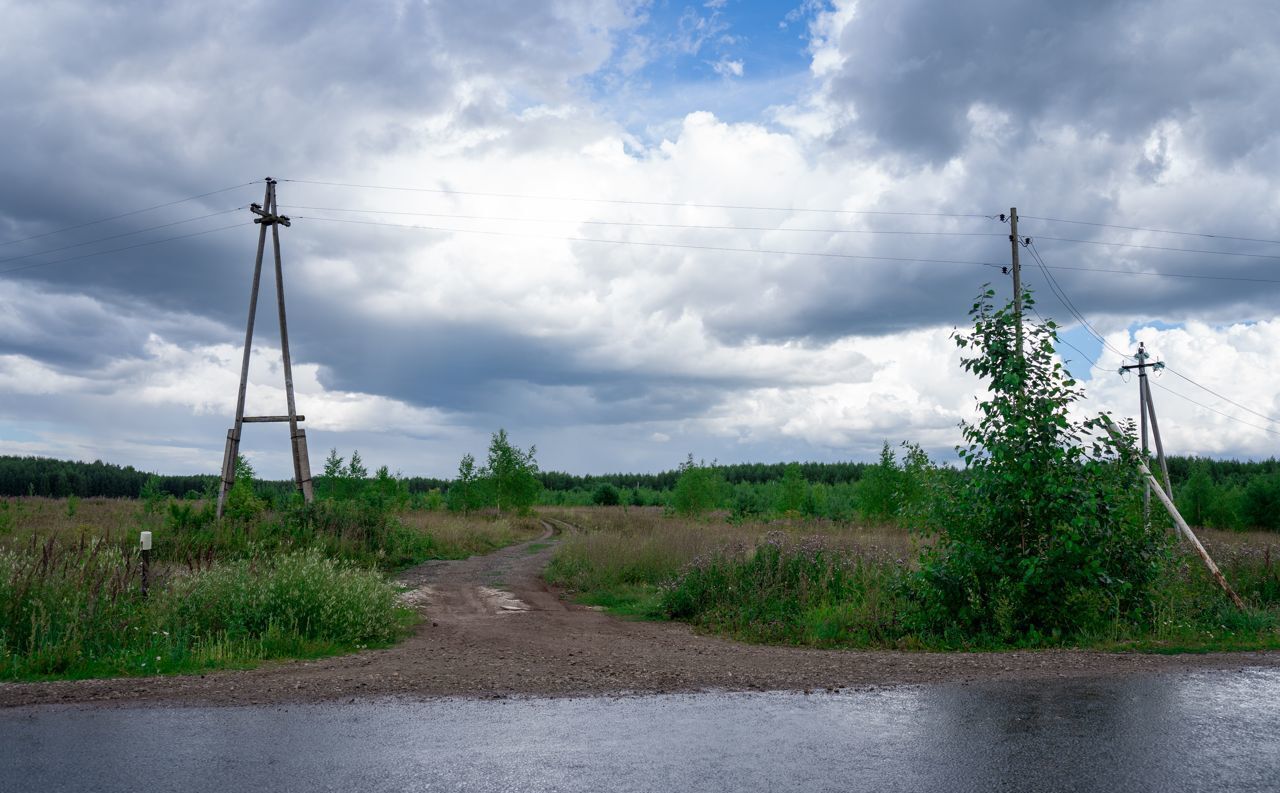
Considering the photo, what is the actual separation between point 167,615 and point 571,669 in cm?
605

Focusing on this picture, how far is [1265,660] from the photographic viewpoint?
427 inches

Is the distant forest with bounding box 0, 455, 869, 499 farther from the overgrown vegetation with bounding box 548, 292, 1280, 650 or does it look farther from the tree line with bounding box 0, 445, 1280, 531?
the overgrown vegetation with bounding box 548, 292, 1280, 650

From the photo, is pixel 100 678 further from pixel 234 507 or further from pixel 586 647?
pixel 234 507

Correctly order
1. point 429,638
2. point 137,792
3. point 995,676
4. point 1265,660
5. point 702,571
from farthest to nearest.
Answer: point 702,571 → point 429,638 → point 1265,660 → point 995,676 → point 137,792

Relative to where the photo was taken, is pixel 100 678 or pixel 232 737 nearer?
pixel 232 737

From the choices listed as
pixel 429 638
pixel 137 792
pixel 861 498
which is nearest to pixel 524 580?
pixel 429 638

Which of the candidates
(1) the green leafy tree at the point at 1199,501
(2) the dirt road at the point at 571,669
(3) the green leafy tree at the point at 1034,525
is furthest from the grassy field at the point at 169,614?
(1) the green leafy tree at the point at 1199,501

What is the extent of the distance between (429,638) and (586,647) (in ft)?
8.89

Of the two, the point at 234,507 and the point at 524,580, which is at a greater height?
the point at 234,507

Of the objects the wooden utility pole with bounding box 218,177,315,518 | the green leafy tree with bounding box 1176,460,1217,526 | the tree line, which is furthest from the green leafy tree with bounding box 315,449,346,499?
the green leafy tree with bounding box 1176,460,1217,526

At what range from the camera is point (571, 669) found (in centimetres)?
1075

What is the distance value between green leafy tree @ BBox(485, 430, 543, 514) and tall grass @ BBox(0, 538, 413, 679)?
41.1 metres

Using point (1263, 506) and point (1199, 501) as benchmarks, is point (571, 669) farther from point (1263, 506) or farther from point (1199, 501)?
point (1263, 506)

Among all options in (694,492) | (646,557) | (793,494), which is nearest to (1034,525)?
(646,557)
